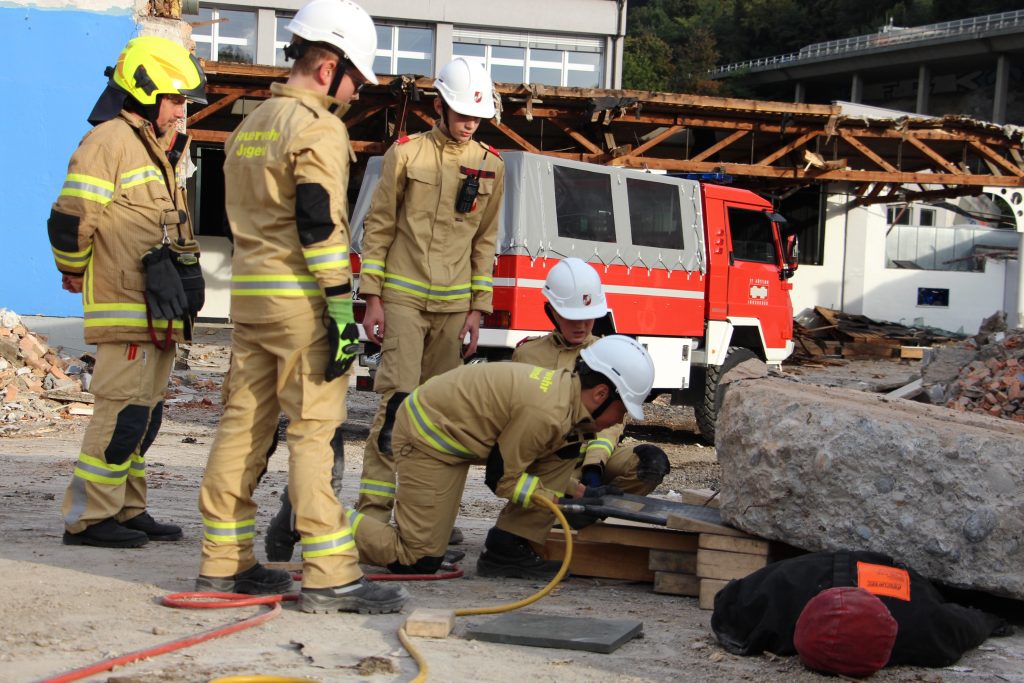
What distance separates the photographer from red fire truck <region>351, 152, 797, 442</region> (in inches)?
359

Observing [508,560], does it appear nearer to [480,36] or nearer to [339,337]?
[339,337]

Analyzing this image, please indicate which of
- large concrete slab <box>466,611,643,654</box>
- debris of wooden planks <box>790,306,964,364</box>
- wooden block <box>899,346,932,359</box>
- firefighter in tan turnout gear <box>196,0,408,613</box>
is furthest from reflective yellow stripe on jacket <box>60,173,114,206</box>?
wooden block <box>899,346,932,359</box>

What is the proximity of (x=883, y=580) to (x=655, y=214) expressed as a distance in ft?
22.2

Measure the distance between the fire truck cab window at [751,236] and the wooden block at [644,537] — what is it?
6557mm

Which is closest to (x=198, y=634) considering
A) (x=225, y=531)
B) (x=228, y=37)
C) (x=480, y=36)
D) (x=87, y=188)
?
(x=225, y=531)

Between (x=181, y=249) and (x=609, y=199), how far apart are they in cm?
548

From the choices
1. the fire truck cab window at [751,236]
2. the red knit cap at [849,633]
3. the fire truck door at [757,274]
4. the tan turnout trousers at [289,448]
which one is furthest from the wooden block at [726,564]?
the fire truck cab window at [751,236]

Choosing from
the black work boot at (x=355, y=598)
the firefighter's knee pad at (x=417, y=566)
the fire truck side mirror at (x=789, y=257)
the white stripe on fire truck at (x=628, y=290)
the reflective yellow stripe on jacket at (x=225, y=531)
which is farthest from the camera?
the fire truck side mirror at (x=789, y=257)

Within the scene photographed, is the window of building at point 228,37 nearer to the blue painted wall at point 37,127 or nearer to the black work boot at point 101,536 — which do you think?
the blue painted wall at point 37,127

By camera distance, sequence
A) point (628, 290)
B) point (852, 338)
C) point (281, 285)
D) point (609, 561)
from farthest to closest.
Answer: point (852, 338) → point (628, 290) → point (609, 561) → point (281, 285)

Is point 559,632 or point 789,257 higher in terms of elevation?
point 789,257

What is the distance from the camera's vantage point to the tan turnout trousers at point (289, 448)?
398 cm

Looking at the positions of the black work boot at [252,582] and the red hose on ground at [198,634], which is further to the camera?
the black work boot at [252,582]

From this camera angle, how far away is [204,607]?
3955 millimetres
